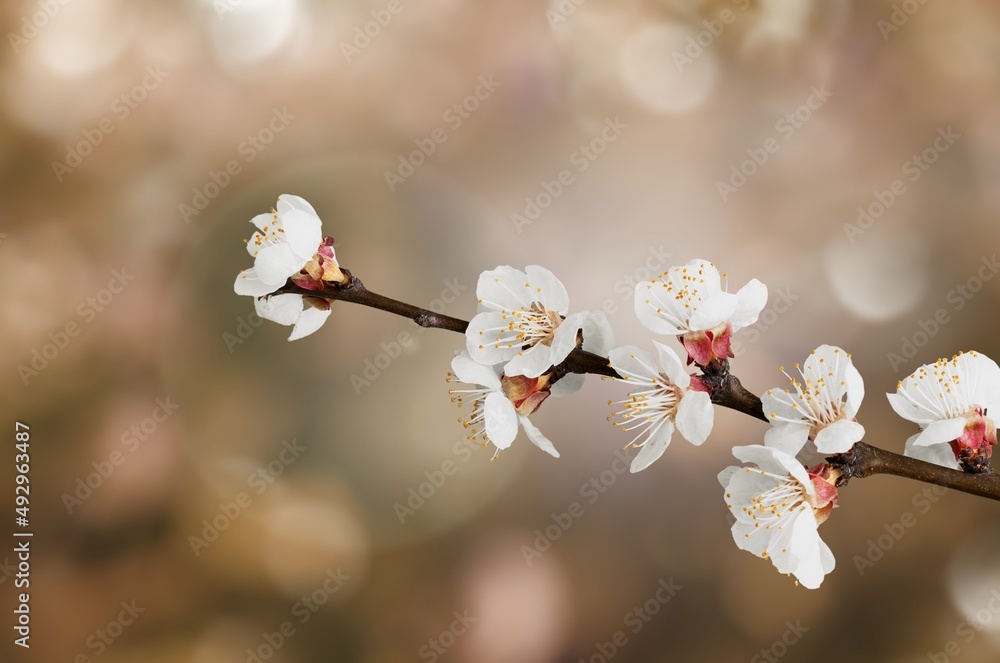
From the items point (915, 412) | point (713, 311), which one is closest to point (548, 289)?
point (713, 311)

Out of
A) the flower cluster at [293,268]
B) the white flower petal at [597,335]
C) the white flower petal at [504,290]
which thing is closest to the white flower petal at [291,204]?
the flower cluster at [293,268]

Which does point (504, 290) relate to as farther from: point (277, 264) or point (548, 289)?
point (277, 264)

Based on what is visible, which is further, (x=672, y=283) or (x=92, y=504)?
(x=92, y=504)

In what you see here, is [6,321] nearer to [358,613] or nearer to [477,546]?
[358,613]

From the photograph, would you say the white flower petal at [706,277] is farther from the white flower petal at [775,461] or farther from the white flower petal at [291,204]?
the white flower petal at [291,204]

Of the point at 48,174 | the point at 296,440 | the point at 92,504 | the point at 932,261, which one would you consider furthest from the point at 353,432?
the point at 932,261

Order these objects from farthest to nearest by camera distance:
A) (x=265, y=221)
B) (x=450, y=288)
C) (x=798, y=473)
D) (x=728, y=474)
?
(x=450, y=288) → (x=265, y=221) → (x=728, y=474) → (x=798, y=473)
